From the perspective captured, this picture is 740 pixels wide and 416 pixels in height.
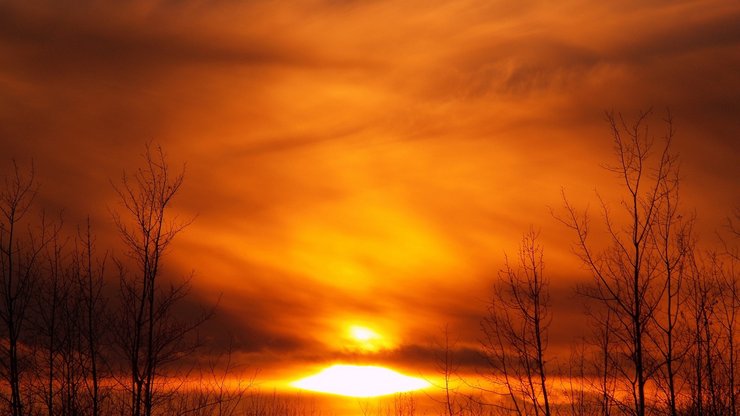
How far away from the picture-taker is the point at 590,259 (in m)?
16.7

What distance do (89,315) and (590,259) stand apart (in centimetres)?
1255

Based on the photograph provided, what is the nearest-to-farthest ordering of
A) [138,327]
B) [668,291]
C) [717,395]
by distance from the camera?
[668,291], [138,327], [717,395]

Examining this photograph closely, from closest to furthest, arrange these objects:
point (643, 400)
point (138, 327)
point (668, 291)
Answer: point (643, 400) < point (668, 291) < point (138, 327)

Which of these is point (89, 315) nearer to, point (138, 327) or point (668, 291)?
point (138, 327)

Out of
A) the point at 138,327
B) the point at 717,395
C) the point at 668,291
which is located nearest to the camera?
the point at 668,291

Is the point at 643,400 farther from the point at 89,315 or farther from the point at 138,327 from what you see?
the point at 89,315

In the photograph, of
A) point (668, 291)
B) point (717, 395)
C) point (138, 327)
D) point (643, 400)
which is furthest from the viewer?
point (717, 395)

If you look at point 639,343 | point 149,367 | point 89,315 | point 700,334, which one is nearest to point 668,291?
point 639,343

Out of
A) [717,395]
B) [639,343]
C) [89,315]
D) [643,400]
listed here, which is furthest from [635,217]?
[89,315]

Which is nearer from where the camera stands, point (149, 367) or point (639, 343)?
point (639, 343)

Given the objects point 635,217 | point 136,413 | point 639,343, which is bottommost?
point 136,413

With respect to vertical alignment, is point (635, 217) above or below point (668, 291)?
above

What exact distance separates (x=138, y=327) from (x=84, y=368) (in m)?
3.61

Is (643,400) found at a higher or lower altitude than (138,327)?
lower
